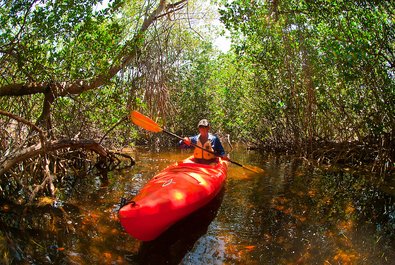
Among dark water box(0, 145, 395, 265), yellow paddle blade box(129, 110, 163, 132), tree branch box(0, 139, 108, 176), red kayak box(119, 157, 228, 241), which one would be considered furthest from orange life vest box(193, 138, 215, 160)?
tree branch box(0, 139, 108, 176)

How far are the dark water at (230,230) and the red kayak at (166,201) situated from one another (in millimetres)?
287

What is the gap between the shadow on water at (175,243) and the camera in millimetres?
3305

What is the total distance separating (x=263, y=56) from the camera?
7969 mm

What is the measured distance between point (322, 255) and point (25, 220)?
11.2ft

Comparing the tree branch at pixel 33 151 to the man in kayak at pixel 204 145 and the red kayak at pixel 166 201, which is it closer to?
the red kayak at pixel 166 201

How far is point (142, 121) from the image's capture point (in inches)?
203

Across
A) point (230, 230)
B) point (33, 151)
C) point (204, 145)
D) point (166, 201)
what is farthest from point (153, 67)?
point (230, 230)

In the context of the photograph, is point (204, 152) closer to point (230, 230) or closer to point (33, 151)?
point (230, 230)

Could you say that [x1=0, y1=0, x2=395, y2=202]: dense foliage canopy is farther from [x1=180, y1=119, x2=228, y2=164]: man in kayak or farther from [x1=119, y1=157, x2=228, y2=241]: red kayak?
[x1=119, y1=157, x2=228, y2=241]: red kayak

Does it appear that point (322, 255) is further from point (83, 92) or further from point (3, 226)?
point (83, 92)

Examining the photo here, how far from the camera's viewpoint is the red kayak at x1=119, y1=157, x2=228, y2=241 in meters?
3.26

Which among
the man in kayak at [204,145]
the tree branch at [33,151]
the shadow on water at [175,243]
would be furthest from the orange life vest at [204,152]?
the tree branch at [33,151]

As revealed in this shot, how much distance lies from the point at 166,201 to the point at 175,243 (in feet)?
1.70

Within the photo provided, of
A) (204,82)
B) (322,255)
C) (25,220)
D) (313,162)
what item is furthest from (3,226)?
(204,82)
